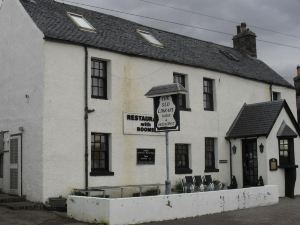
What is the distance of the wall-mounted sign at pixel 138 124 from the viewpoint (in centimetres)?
1891

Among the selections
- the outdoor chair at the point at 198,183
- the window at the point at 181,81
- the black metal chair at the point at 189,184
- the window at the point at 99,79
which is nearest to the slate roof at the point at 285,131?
the outdoor chair at the point at 198,183

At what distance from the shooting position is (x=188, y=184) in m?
20.3

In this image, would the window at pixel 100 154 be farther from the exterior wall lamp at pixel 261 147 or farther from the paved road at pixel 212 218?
the exterior wall lamp at pixel 261 147

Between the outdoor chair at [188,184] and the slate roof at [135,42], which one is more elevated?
the slate roof at [135,42]

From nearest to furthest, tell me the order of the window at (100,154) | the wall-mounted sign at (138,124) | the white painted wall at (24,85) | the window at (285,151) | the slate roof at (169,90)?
the slate roof at (169,90) < the white painted wall at (24,85) < the window at (100,154) < the wall-mounted sign at (138,124) < the window at (285,151)

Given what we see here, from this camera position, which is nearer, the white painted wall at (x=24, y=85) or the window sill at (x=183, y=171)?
the white painted wall at (x=24, y=85)

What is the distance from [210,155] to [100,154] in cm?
679

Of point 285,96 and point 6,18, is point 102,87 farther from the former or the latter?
point 285,96

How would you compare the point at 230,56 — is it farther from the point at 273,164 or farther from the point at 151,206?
the point at 151,206

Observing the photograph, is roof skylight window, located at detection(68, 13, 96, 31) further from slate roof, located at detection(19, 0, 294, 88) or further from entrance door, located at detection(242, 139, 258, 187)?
entrance door, located at detection(242, 139, 258, 187)

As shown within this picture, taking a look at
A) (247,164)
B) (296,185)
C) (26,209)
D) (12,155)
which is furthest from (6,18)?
(296,185)

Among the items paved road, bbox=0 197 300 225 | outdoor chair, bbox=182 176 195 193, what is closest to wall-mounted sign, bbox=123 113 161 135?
outdoor chair, bbox=182 176 195 193

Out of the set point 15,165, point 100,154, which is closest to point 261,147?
point 100,154

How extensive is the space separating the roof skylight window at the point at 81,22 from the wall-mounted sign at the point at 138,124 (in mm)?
4007
